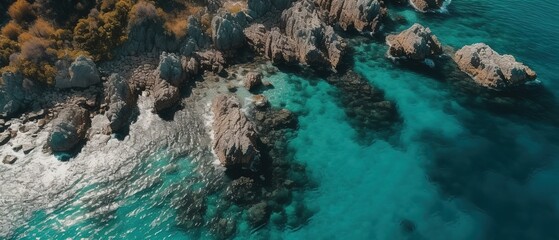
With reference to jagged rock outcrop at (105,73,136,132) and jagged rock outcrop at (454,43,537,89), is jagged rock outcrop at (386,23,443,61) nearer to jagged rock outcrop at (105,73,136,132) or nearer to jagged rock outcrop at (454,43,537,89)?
jagged rock outcrop at (454,43,537,89)

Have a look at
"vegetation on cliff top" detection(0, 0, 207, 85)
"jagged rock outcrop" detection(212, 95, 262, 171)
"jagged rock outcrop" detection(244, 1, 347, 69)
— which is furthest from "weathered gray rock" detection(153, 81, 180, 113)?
"jagged rock outcrop" detection(244, 1, 347, 69)

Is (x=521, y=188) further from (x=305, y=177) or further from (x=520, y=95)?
(x=305, y=177)

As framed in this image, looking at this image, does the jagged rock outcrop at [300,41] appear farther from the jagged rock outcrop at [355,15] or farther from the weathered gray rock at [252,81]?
the jagged rock outcrop at [355,15]

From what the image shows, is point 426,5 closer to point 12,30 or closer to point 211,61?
point 211,61

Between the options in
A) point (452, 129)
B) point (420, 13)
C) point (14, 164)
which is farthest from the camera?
point (420, 13)

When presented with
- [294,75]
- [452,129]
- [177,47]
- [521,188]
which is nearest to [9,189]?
[177,47]

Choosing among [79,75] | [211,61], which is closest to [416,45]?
[211,61]
